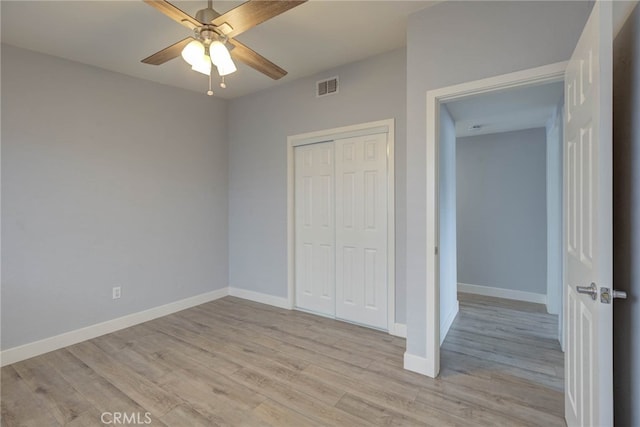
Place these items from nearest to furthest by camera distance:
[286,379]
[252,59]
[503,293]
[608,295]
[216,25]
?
[608,295]
[216,25]
[252,59]
[286,379]
[503,293]

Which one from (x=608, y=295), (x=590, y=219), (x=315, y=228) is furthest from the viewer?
(x=315, y=228)

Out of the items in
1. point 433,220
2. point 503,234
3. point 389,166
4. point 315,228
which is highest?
point 389,166

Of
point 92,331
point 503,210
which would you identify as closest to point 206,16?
point 92,331

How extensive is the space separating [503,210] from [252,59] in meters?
4.07

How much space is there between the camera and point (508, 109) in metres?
3.24

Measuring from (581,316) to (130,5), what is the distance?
3.36m

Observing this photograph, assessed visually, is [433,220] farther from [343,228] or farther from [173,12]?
[173,12]

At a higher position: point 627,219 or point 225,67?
point 225,67

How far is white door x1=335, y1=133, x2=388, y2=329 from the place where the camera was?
3.15 meters

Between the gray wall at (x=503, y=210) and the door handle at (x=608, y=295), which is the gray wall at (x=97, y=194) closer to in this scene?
the gray wall at (x=503, y=210)

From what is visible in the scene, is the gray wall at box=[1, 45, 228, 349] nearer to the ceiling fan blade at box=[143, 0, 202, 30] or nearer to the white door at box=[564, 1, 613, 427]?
the ceiling fan blade at box=[143, 0, 202, 30]

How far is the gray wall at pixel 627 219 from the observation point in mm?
1232

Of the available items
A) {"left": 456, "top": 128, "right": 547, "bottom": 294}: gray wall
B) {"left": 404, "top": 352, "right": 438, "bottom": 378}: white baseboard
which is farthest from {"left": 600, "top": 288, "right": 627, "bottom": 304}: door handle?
{"left": 456, "top": 128, "right": 547, "bottom": 294}: gray wall

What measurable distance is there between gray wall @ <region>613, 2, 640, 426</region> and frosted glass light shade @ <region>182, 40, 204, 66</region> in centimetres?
210
